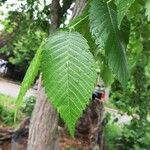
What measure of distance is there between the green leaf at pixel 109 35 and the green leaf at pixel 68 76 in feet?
0.26

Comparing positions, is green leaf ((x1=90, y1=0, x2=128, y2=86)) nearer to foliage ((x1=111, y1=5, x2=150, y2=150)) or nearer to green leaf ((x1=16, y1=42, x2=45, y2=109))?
green leaf ((x1=16, y1=42, x2=45, y2=109))

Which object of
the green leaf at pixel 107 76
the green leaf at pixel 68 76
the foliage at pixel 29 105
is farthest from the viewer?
the foliage at pixel 29 105

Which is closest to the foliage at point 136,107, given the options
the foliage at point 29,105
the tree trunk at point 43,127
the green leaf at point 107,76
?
the foliage at point 29,105

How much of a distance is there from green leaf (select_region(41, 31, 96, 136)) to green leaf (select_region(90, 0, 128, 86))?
8 centimetres

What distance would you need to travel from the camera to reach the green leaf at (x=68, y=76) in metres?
0.65

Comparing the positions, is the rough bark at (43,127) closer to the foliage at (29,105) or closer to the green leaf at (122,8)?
the green leaf at (122,8)

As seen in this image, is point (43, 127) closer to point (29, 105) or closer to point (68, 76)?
point (68, 76)

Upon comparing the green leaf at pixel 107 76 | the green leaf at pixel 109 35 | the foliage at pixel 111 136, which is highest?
the green leaf at pixel 109 35

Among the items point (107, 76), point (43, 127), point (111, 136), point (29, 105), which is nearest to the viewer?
point (107, 76)

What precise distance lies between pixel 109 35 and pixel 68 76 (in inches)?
7.1

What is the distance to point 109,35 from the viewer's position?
812 millimetres

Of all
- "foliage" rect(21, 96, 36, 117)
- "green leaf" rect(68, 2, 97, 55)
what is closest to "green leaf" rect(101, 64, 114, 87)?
"green leaf" rect(68, 2, 97, 55)

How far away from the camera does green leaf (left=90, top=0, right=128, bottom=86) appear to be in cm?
79

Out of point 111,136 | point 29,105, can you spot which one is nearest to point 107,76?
point 29,105
